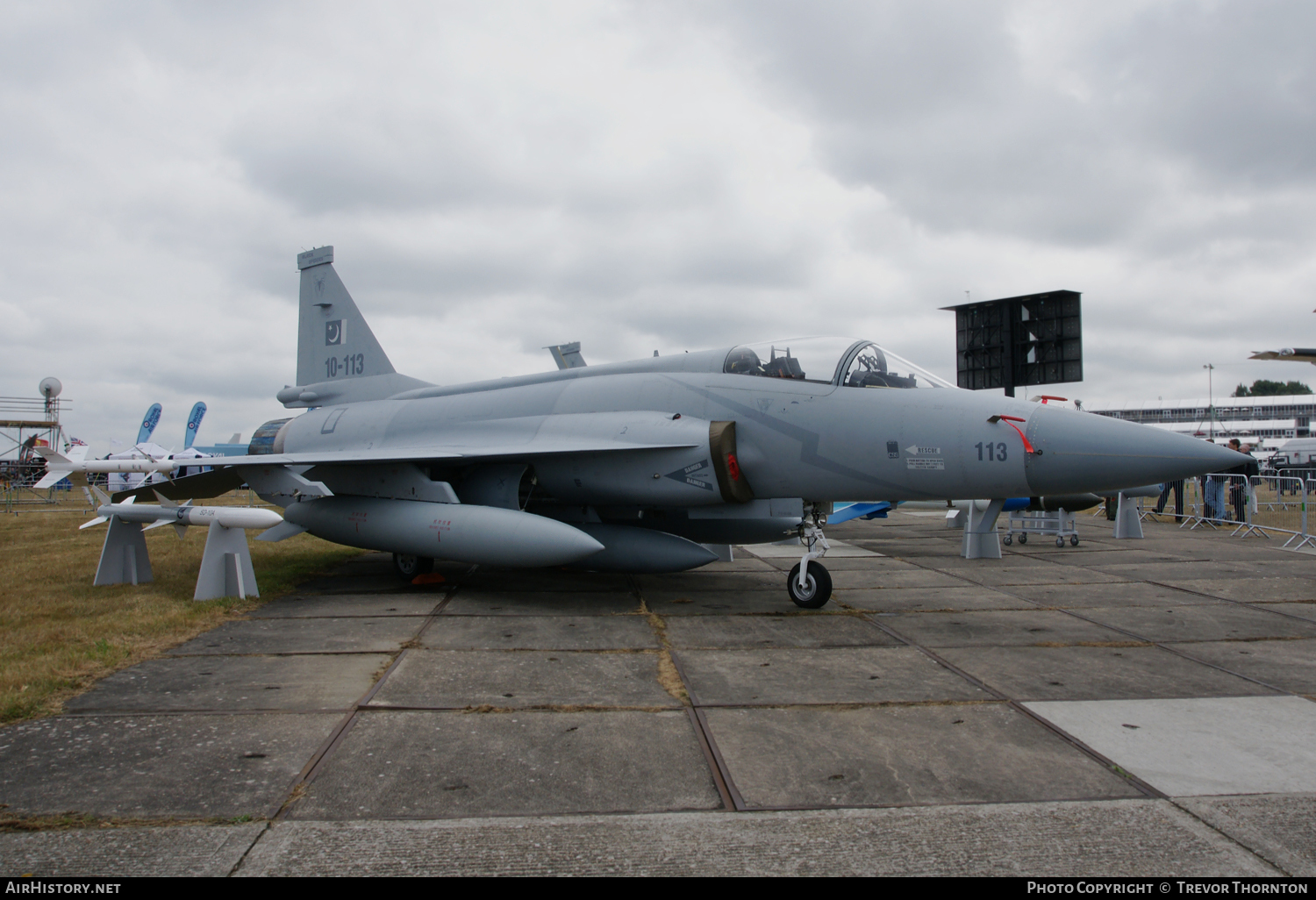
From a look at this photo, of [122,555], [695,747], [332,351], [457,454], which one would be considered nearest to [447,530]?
[457,454]

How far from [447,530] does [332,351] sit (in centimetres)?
589

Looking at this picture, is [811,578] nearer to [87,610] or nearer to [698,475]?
[698,475]

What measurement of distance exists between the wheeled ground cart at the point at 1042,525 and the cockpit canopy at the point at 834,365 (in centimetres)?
747

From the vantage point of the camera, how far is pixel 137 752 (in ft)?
11.7

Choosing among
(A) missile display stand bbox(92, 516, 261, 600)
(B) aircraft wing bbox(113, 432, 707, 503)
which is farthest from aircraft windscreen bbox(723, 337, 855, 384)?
(A) missile display stand bbox(92, 516, 261, 600)

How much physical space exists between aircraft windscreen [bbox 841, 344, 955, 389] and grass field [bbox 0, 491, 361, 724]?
608 cm

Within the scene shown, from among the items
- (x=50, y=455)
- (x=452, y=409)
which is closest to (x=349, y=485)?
(x=452, y=409)

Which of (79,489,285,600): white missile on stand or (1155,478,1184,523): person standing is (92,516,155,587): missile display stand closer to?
(79,489,285,600): white missile on stand

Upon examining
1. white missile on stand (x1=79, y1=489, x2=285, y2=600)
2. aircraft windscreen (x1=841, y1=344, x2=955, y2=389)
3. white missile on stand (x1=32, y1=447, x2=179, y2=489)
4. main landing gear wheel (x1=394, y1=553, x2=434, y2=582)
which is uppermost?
aircraft windscreen (x1=841, y1=344, x2=955, y2=389)

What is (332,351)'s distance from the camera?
12.4m

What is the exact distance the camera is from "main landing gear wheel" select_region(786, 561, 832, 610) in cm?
710

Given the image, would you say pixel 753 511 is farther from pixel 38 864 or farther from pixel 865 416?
pixel 38 864

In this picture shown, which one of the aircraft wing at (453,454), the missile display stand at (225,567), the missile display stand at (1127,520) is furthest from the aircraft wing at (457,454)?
the missile display stand at (1127,520)

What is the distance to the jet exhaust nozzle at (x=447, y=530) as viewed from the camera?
7273 mm
